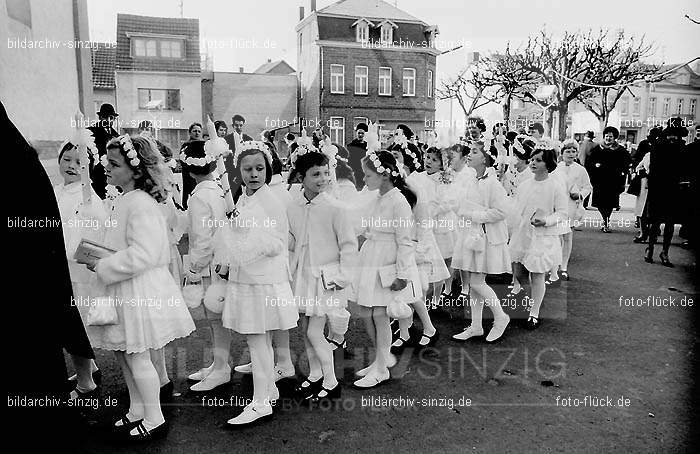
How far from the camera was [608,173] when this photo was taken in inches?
467

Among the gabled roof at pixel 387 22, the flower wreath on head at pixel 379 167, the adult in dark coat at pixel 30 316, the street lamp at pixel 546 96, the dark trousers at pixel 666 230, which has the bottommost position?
the dark trousers at pixel 666 230

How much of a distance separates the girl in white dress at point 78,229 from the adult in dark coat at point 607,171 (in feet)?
34.4

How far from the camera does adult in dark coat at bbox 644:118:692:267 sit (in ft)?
29.8

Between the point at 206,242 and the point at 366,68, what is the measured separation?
29.4m

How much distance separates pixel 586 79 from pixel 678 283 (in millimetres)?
13507

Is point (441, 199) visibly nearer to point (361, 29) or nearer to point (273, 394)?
point (273, 394)

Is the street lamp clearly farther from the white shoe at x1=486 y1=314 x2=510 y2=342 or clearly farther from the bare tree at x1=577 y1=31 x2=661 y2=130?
the white shoe at x1=486 y1=314 x2=510 y2=342

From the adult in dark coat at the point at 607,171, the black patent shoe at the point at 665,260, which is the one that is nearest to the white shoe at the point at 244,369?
the black patent shoe at the point at 665,260

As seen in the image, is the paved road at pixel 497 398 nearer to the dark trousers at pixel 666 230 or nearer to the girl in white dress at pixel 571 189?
the girl in white dress at pixel 571 189

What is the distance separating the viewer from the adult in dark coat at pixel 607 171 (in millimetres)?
11820

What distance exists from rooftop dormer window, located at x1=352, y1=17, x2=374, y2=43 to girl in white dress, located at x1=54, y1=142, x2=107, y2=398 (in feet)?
95.9

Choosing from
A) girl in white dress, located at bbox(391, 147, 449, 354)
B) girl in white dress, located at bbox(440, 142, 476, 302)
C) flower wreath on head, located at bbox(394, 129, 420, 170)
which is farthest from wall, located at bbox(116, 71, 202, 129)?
girl in white dress, located at bbox(391, 147, 449, 354)

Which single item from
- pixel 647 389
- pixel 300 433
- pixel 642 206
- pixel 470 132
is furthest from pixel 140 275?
pixel 642 206

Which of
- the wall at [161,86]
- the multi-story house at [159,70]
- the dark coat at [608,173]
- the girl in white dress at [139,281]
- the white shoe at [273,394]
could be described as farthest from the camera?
the multi-story house at [159,70]
